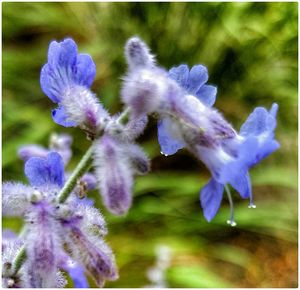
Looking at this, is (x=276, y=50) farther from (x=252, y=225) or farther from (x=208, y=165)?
(x=208, y=165)

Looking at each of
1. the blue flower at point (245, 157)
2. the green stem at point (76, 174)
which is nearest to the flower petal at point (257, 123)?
the blue flower at point (245, 157)

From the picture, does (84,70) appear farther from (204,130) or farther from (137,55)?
(204,130)

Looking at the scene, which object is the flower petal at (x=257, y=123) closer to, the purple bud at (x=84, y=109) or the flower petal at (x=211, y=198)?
the flower petal at (x=211, y=198)

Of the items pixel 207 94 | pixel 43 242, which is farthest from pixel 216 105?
pixel 43 242

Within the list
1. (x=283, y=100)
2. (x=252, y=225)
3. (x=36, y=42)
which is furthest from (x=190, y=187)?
(x=36, y=42)

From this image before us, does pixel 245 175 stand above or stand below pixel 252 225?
below

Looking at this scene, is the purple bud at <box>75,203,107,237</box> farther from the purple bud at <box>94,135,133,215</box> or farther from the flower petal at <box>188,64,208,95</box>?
the flower petal at <box>188,64,208,95</box>

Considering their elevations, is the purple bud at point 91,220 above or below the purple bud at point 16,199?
below
